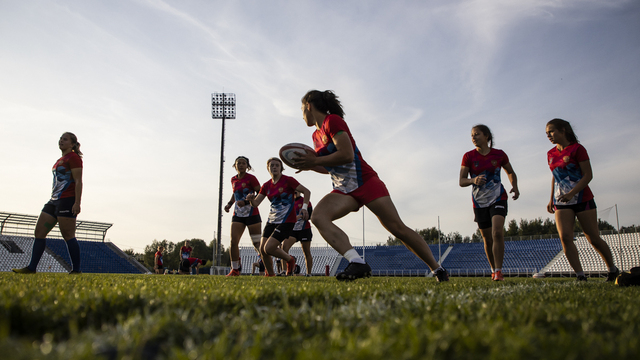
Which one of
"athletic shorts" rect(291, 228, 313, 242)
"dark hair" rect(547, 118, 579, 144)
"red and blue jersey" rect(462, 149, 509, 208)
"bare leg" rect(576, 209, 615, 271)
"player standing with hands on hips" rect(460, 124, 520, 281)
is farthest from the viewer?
"athletic shorts" rect(291, 228, 313, 242)

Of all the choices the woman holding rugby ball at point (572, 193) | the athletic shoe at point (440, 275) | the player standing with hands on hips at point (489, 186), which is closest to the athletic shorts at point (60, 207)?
the athletic shoe at point (440, 275)

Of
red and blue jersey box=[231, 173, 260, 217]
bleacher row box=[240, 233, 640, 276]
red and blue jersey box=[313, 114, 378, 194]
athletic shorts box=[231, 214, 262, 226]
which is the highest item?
red and blue jersey box=[231, 173, 260, 217]

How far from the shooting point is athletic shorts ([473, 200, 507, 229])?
627 cm

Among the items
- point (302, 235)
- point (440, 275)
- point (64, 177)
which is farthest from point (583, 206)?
point (64, 177)

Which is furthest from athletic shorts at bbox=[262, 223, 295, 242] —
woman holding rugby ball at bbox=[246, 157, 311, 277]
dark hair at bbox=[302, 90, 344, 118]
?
dark hair at bbox=[302, 90, 344, 118]

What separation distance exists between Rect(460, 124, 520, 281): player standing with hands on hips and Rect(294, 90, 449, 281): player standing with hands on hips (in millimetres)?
2047

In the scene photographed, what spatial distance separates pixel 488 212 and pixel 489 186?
425 millimetres

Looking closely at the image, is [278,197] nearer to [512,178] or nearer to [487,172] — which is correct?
[487,172]

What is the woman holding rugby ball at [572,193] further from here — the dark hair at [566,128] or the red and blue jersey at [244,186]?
the red and blue jersey at [244,186]

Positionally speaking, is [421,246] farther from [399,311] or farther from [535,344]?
[535,344]

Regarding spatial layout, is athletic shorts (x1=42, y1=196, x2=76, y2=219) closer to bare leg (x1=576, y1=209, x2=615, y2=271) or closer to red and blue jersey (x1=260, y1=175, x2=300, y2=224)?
red and blue jersey (x1=260, y1=175, x2=300, y2=224)

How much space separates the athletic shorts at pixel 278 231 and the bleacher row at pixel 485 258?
27.0 m

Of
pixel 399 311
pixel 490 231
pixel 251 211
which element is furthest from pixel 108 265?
pixel 399 311

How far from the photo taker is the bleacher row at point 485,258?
31531 millimetres
